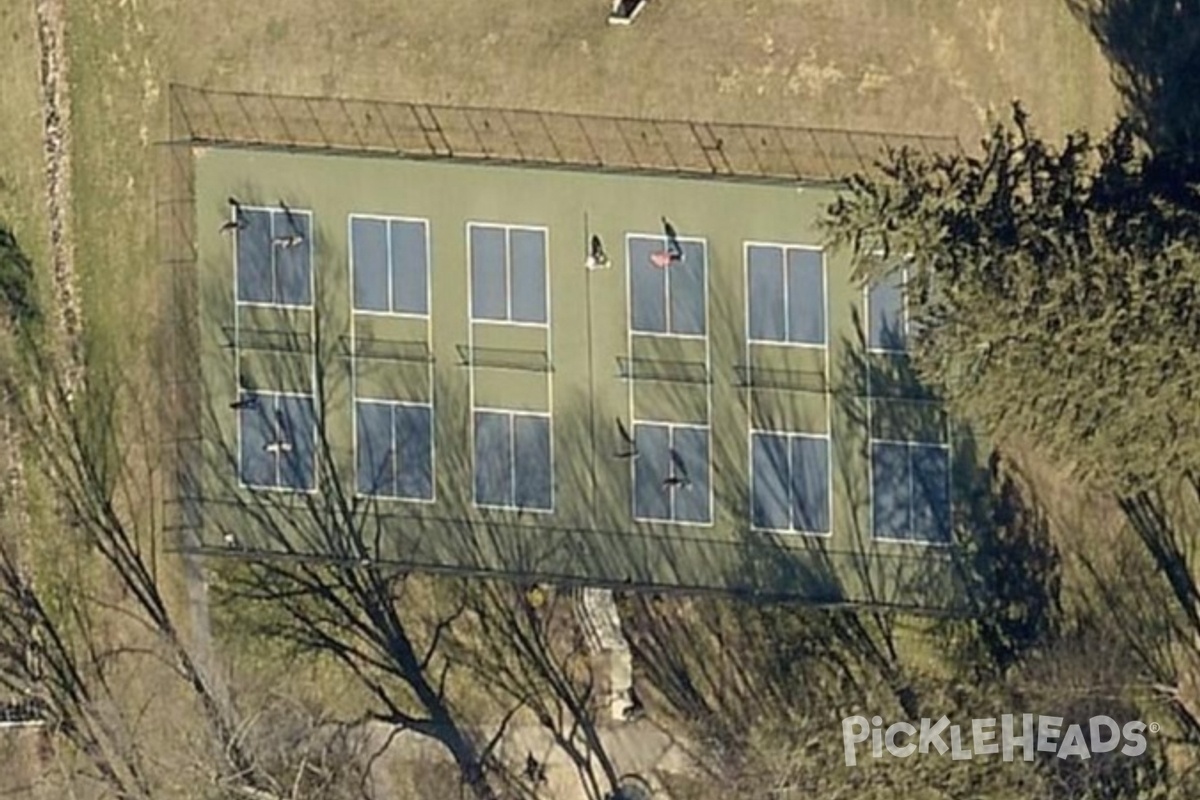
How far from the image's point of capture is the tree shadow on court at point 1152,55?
3025 cm

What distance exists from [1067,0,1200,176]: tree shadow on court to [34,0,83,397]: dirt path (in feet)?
57.2

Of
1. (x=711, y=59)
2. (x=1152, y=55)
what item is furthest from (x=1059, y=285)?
(x=711, y=59)

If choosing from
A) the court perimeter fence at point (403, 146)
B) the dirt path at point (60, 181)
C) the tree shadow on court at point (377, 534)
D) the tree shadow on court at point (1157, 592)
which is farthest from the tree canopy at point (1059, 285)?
the dirt path at point (60, 181)

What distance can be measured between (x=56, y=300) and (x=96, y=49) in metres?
4.39

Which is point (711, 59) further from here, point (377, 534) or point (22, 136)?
point (22, 136)

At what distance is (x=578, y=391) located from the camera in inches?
1196

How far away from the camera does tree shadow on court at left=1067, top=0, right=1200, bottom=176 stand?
30.2 metres

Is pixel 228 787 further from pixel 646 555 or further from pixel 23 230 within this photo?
pixel 23 230

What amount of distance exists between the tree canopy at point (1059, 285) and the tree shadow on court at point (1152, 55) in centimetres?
356

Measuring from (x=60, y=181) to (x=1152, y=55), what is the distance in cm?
1892

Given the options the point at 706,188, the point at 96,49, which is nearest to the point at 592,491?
the point at 706,188

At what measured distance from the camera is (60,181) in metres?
30.8

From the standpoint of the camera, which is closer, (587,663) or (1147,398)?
(1147,398)

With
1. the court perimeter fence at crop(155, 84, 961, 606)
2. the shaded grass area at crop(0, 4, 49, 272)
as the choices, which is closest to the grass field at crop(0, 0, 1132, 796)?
the court perimeter fence at crop(155, 84, 961, 606)
